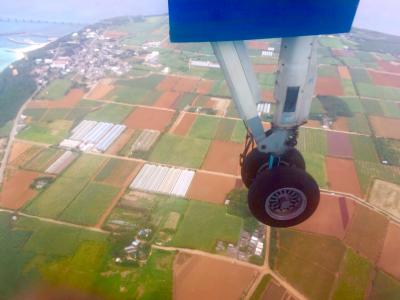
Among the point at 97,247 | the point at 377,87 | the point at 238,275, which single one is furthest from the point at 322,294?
the point at 377,87

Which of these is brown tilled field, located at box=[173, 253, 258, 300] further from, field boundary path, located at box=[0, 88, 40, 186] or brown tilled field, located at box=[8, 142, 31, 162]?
brown tilled field, located at box=[8, 142, 31, 162]

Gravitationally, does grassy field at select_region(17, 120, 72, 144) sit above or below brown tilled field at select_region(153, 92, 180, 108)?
below

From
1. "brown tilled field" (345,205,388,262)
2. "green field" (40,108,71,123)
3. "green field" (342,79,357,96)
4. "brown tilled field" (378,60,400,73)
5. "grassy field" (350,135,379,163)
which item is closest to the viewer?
"brown tilled field" (345,205,388,262)

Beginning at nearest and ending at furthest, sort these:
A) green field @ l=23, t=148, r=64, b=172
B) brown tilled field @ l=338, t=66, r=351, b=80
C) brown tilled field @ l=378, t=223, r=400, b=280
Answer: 1. brown tilled field @ l=378, t=223, r=400, b=280
2. green field @ l=23, t=148, r=64, b=172
3. brown tilled field @ l=338, t=66, r=351, b=80

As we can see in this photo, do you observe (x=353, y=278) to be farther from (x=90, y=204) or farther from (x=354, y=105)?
(x=354, y=105)

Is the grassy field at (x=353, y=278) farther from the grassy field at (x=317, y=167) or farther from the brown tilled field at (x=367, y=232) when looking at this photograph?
the grassy field at (x=317, y=167)

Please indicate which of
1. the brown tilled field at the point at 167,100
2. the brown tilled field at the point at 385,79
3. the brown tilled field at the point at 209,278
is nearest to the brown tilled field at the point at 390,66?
the brown tilled field at the point at 385,79

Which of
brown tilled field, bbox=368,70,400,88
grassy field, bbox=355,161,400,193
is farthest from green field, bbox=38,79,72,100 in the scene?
brown tilled field, bbox=368,70,400,88

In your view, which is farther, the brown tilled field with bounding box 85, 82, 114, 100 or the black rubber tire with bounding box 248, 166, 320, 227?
the brown tilled field with bounding box 85, 82, 114, 100
